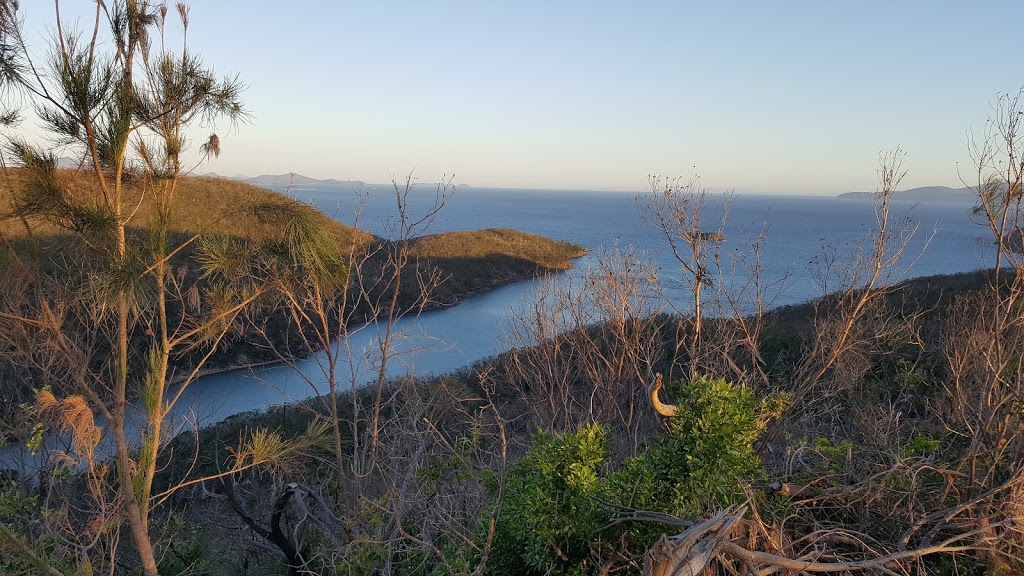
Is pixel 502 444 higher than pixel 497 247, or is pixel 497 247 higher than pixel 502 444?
pixel 502 444

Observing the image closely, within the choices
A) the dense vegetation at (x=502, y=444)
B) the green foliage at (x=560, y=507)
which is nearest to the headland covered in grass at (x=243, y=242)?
the dense vegetation at (x=502, y=444)

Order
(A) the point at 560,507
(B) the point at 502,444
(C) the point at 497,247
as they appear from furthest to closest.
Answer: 1. (C) the point at 497,247
2. (B) the point at 502,444
3. (A) the point at 560,507

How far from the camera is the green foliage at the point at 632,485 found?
2.84 m

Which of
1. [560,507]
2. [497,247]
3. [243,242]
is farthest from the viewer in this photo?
[497,247]

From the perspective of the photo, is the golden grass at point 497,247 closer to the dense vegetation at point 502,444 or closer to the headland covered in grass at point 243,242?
the headland covered in grass at point 243,242

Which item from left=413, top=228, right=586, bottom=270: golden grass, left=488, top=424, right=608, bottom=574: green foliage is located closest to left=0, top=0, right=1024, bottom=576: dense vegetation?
left=488, top=424, right=608, bottom=574: green foliage

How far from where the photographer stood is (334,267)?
5.30m

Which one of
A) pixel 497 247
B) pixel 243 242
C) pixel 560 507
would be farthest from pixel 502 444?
pixel 497 247

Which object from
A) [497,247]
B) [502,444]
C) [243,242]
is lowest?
[497,247]

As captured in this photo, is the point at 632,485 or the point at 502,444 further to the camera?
the point at 502,444

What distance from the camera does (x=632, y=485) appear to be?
2984 mm

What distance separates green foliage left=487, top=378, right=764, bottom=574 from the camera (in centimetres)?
284

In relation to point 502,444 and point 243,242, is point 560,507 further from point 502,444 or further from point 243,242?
point 243,242

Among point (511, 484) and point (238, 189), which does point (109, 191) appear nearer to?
point (511, 484)
